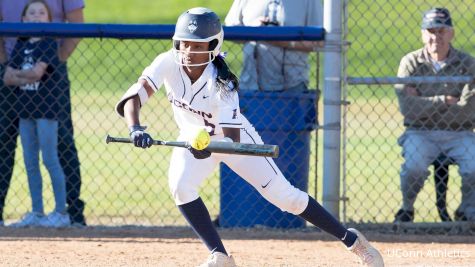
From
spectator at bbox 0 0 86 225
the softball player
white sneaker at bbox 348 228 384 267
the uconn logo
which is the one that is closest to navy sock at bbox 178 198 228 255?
the softball player

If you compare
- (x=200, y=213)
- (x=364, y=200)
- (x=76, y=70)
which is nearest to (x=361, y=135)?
(x=364, y=200)

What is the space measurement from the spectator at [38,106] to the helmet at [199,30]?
82.3 inches

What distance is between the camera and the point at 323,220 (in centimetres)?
575

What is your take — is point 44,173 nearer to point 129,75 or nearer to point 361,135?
point 361,135

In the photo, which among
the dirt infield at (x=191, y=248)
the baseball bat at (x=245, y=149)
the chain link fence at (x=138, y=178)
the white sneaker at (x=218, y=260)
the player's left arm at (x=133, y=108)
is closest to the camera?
the baseball bat at (x=245, y=149)

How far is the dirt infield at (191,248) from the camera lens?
6207mm

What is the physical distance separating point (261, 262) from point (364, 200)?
104 inches

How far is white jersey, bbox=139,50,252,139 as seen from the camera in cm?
550

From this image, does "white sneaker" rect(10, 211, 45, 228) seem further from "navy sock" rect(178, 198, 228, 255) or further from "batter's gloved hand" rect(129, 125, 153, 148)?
"batter's gloved hand" rect(129, 125, 153, 148)

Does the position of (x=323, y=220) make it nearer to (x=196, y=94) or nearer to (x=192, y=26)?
(x=196, y=94)

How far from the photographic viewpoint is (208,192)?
29.5 feet

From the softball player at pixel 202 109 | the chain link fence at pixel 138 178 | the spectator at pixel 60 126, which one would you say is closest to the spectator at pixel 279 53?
the chain link fence at pixel 138 178

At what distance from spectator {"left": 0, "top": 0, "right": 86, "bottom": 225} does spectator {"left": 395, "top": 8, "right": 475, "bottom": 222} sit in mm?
2259

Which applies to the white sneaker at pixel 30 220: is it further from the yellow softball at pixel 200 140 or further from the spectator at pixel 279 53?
the yellow softball at pixel 200 140
